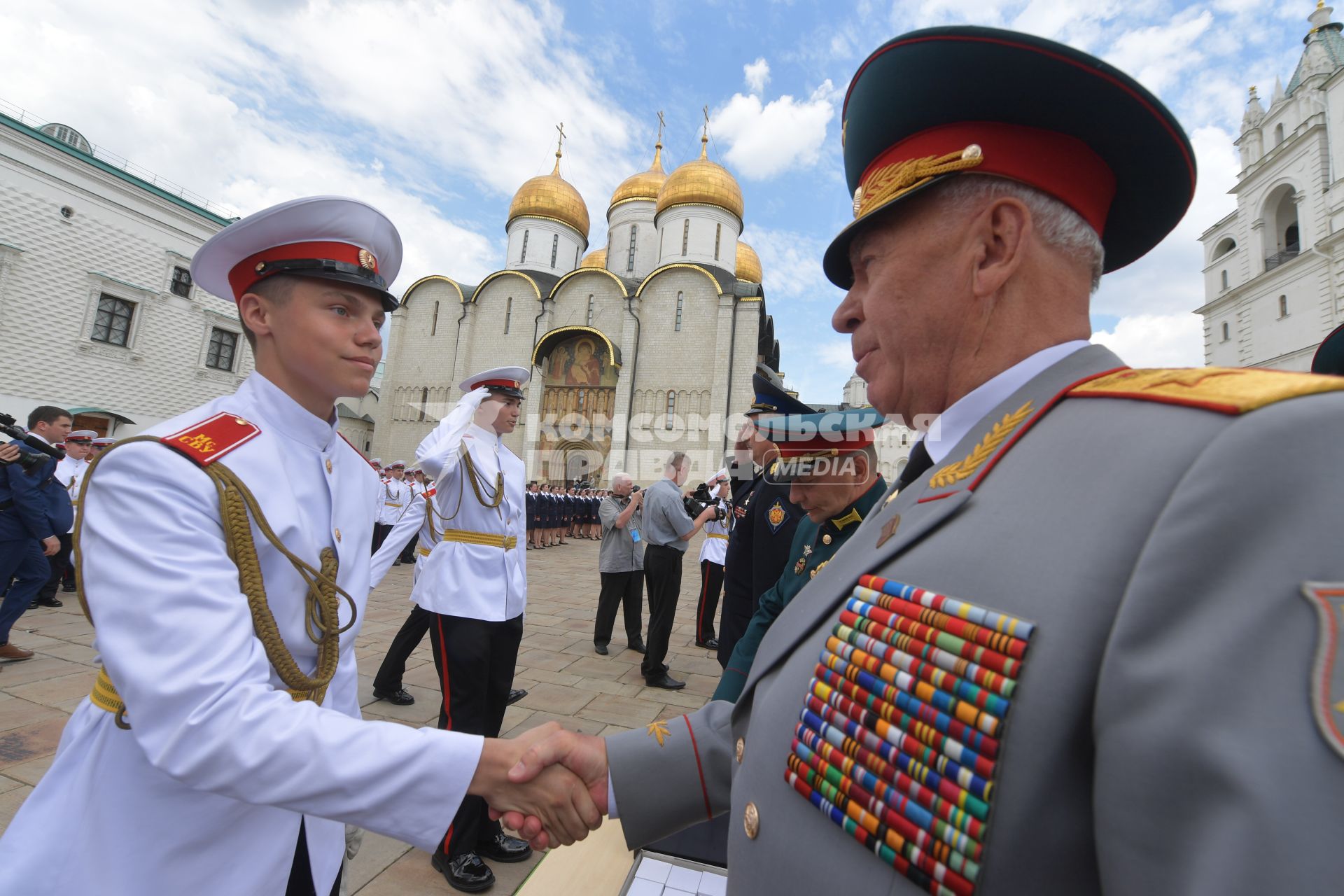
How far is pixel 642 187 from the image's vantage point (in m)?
31.5

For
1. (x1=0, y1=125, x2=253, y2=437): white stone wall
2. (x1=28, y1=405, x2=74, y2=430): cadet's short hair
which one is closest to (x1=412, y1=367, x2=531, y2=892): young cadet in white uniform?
(x1=28, y1=405, x2=74, y2=430): cadet's short hair

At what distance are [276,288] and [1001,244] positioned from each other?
5.19ft

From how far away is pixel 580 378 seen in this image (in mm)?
26984

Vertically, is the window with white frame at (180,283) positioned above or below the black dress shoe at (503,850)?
above

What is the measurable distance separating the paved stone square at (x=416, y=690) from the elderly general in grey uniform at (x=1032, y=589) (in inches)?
79.8


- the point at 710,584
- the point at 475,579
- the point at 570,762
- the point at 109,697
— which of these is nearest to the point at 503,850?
the point at 475,579

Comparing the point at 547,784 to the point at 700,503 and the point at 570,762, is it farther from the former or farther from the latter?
the point at 700,503

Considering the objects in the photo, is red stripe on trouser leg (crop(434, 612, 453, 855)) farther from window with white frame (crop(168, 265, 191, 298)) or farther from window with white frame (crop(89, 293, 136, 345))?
window with white frame (crop(168, 265, 191, 298))

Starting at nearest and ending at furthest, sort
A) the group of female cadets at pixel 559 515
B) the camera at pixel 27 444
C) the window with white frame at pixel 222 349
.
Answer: the camera at pixel 27 444 < the group of female cadets at pixel 559 515 < the window with white frame at pixel 222 349

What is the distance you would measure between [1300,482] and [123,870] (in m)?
1.79

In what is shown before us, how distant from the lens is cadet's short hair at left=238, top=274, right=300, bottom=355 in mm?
1519

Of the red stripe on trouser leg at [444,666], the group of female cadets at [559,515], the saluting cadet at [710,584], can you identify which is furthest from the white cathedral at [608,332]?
the red stripe on trouser leg at [444,666]

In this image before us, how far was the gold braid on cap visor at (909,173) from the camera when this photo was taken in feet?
3.31

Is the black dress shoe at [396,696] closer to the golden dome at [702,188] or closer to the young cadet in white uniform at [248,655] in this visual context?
the young cadet in white uniform at [248,655]
